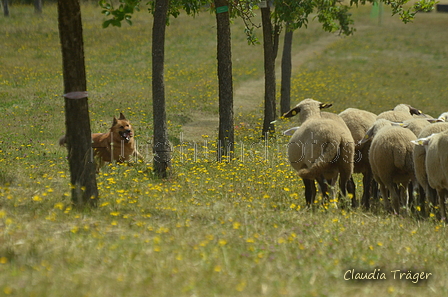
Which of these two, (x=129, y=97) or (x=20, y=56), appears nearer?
(x=129, y=97)

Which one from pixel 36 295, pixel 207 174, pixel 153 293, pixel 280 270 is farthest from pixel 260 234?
pixel 207 174

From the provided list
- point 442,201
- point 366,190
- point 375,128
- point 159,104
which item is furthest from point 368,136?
point 159,104

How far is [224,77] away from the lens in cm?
1340

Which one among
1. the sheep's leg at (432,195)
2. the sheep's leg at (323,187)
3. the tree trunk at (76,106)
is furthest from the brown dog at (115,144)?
the sheep's leg at (432,195)

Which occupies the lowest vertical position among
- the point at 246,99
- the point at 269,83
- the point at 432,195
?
the point at 246,99

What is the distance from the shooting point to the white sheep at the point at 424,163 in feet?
32.0

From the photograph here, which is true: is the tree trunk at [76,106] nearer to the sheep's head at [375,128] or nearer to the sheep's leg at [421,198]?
the sheep's head at [375,128]

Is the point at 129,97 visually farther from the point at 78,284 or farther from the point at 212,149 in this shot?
the point at 78,284

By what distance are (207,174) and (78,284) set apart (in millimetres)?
6663

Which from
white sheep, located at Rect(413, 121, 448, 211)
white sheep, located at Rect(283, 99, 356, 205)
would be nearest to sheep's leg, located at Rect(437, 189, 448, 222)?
white sheep, located at Rect(413, 121, 448, 211)

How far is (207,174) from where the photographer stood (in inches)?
453

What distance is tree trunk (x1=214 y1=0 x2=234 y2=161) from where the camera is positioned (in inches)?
513

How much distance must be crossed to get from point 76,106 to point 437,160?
5880 millimetres

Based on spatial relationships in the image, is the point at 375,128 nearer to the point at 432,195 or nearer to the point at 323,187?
the point at 432,195
